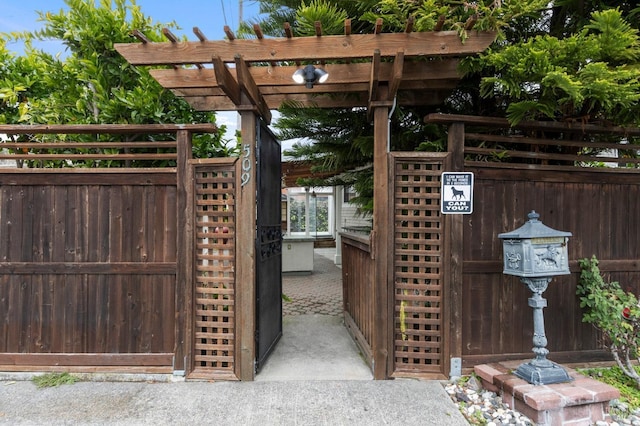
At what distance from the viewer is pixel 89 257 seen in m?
3.16

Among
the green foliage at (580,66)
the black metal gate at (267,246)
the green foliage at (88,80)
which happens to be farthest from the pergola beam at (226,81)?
the green foliage at (580,66)

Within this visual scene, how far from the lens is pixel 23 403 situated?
8.83 ft

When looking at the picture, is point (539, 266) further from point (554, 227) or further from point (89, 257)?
point (89, 257)

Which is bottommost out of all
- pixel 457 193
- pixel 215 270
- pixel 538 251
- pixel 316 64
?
pixel 215 270

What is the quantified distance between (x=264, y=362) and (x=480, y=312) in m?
2.07

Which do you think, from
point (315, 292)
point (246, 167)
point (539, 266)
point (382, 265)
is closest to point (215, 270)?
point (246, 167)

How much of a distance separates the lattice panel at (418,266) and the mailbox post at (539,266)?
617mm

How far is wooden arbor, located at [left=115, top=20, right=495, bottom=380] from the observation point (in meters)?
2.72

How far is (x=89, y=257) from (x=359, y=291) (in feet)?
8.82

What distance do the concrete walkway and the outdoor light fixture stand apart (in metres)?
Answer: 2.54

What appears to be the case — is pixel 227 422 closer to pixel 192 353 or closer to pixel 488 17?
pixel 192 353

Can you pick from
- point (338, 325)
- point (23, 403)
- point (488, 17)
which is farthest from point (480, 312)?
point (23, 403)

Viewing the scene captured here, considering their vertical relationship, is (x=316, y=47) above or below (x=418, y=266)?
above

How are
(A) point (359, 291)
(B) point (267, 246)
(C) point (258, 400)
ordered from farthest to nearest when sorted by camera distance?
1. (A) point (359, 291)
2. (B) point (267, 246)
3. (C) point (258, 400)
